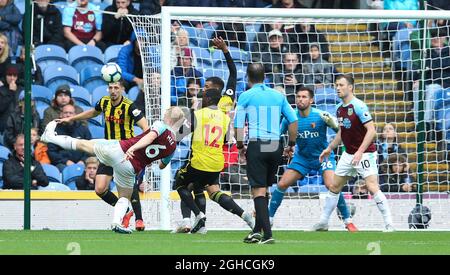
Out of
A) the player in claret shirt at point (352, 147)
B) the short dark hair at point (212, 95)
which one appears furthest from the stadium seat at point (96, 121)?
the player in claret shirt at point (352, 147)

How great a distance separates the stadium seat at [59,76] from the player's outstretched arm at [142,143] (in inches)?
222

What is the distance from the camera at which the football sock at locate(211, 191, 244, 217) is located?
1409cm

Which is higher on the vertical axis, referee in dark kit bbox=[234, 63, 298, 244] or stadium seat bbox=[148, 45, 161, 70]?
stadium seat bbox=[148, 45, 161, 70]

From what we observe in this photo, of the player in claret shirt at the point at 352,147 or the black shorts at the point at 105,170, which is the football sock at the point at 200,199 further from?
the player in claret shirt at the point at 352,147

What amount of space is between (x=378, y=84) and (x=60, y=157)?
5249mm

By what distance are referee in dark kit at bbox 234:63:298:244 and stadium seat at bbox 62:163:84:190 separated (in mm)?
5750

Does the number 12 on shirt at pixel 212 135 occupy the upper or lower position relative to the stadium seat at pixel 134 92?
lower

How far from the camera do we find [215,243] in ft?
39.9

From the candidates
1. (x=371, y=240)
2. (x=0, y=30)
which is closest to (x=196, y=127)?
(x=371, y=240)

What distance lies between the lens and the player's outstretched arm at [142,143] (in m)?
13.0

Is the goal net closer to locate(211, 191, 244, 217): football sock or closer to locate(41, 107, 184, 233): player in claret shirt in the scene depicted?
locate(211, 191, 244, 217): football sock

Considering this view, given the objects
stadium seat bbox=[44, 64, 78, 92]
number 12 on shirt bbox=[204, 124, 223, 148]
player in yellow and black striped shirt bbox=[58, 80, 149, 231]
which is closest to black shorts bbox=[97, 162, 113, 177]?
player in yellow and black striped shirt bbox=[58, 80, 149, 231]

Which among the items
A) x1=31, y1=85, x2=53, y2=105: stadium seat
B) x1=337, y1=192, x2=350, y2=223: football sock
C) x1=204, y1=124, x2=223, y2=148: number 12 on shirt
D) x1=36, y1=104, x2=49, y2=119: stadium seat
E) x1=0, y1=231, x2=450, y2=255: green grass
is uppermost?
x1=31, y1=85, x2=53, y2=105: stadium seat
